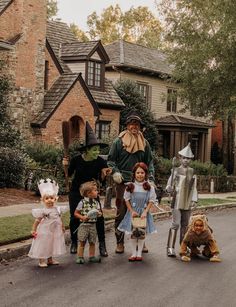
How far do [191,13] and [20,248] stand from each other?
2325cm

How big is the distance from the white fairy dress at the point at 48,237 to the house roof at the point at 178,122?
96.6 ft

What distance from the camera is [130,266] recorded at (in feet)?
27.8

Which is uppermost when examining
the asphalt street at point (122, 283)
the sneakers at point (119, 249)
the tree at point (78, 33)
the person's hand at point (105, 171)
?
the tree at point (78, 33)

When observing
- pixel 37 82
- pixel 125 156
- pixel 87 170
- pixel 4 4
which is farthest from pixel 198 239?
pixel 4 4

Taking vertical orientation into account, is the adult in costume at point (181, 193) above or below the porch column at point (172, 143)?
below

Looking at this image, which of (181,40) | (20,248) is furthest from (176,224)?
(181,40)

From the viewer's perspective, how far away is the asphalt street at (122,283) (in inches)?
256

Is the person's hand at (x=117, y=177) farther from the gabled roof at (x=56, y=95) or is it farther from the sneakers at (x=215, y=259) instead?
the gabled roof at (x=56, y=95)

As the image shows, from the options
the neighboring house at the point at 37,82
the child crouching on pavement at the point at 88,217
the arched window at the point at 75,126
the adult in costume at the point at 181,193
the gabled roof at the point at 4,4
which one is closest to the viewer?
the child crouching on pavement at the point at 88,217

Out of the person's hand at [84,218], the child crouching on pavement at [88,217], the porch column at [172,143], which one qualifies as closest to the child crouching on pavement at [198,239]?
the child crouching on pavement at [88,217]

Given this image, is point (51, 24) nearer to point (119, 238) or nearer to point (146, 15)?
point (119, 238)

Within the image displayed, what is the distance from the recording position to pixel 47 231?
826cm

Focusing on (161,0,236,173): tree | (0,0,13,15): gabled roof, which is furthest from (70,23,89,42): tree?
(0,0,13,15): gabled roof

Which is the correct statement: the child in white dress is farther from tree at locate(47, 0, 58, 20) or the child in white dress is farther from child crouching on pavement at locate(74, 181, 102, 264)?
tree at locate(47, 0, 58, 20)
